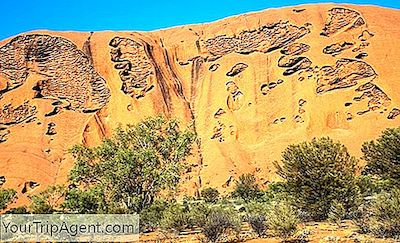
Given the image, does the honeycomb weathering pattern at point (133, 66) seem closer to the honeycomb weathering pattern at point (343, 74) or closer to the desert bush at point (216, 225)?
the honeycomb weathering pattern at point (343, 74)

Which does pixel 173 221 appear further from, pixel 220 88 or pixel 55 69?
pixel 55 69

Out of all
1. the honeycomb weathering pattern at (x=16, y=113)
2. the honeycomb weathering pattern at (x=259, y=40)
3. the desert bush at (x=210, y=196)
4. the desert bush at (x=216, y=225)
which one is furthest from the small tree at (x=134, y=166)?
the honeycomb weathering pattern at (x=259, y=40)

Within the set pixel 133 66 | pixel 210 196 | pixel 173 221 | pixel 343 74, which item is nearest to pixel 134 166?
pixel 173 221

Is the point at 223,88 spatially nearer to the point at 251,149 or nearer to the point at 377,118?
the point at 251,149

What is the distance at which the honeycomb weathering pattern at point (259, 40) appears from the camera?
71.5m

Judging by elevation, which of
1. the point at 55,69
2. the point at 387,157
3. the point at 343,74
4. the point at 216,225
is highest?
the point at 55,69

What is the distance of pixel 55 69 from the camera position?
227 feet

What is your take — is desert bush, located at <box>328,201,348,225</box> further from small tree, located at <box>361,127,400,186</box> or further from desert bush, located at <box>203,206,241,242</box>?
desert bush, located at <box>203,206,241,242</box>

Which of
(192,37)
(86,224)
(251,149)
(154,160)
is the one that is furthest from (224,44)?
(86,224)

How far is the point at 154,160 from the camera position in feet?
74.7

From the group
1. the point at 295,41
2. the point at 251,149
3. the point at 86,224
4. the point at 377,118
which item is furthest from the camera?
the point at 295,41

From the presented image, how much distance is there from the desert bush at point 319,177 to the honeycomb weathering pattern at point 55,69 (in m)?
51.3

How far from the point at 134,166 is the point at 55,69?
2034 inches

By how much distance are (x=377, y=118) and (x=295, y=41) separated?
60.8 ft
